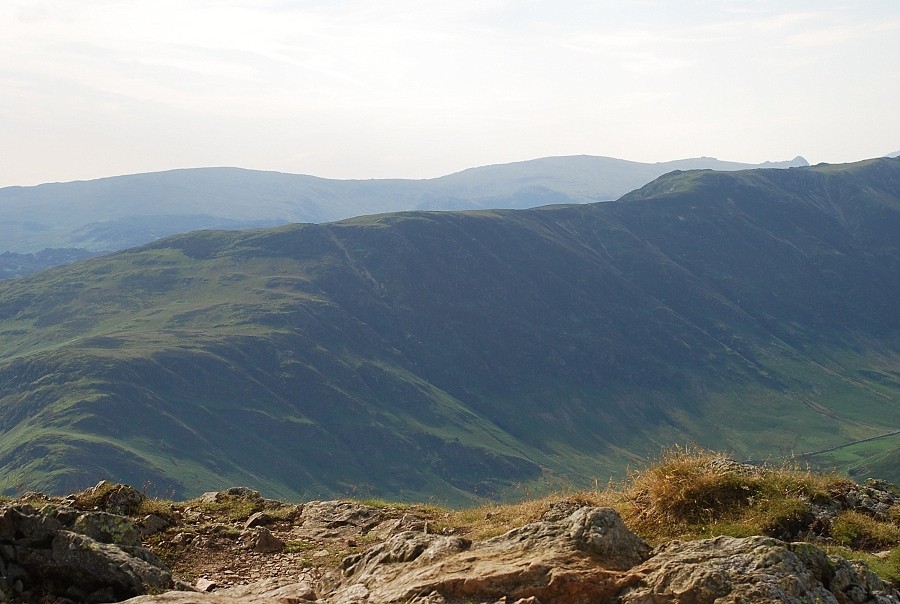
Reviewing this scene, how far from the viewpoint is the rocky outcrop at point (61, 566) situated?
12.1 metres

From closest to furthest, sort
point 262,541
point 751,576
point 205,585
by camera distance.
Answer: point 751,576 → point 205,585 → point 262,541

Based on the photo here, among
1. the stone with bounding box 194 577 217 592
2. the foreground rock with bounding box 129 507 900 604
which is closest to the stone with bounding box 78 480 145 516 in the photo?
the stone with bounding box 194 577 217 592

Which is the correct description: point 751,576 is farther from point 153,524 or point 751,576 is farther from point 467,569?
point 153,524

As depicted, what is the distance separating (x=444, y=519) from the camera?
58.5 feet

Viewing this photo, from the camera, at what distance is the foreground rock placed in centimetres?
1055

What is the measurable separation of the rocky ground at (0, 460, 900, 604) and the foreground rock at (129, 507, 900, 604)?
19 millimetres

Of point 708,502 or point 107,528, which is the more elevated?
point 107,528

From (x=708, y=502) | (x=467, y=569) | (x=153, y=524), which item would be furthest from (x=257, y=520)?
(x=708, y=502)

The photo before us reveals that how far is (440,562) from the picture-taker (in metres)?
12.3

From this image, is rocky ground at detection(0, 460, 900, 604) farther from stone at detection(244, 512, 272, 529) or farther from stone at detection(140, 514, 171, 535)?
stone at detection(244, 512, 272, 529)

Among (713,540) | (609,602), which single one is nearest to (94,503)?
(609,602)

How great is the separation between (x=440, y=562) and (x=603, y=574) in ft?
8.69

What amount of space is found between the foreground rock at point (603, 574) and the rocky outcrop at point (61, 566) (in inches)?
57.5

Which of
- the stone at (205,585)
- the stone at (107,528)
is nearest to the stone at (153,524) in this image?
the stone at (107,528)
